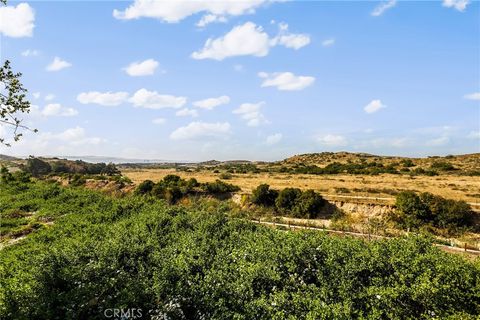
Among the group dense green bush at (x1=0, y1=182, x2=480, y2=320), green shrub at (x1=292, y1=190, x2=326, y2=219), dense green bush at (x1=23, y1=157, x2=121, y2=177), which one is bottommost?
green shrub at (x1=292, y1=190, x2=326, y2=219)

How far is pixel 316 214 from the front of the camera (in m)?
36.6

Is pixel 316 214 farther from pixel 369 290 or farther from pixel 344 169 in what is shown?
pixel 344 169

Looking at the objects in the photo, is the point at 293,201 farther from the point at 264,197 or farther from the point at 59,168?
the point at 59,168

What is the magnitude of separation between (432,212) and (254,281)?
25.2 meters

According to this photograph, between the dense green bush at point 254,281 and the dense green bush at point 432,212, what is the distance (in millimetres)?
19693

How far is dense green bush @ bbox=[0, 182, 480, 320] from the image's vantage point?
888 centimetres

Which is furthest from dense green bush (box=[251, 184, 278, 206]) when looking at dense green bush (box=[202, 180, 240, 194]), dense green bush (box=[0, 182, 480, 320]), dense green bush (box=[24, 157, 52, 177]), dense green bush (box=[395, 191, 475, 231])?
dense green bush (box=[24, 157, 52, 177])

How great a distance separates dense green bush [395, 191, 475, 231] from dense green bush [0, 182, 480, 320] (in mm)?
19693

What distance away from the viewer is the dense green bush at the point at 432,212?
28.5m

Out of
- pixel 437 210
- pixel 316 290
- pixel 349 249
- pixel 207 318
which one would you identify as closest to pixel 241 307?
pixel 207 318

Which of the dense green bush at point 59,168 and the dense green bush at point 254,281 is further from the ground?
the dense green bush at point 59,168

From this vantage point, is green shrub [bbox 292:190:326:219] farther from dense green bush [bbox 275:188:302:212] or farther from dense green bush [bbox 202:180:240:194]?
dense green bush [bbox 202:180:240:194]

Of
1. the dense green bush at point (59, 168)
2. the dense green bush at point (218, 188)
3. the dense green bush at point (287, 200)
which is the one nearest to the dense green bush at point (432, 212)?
the dense green bush at point (287, 200)

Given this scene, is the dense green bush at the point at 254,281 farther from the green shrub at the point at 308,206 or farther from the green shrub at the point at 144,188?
the green shrub at the point at 144,188
